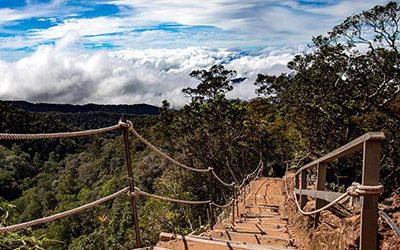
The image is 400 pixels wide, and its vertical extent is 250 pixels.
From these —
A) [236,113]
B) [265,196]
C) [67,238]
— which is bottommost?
[67,238]

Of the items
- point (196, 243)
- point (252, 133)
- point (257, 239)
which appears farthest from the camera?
point (252, 133)

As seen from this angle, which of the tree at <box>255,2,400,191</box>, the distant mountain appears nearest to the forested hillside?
the tree at <box>255,2,400,191</box>

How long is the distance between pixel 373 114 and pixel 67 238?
30950 mm

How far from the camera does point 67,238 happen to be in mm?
38375

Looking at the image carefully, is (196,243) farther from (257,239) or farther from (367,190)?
(367,190)

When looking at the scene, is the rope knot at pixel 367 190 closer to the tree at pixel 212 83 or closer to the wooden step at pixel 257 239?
the wooden step at pixel 257 239

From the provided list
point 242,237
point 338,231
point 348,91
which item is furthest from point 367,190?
point 348,91

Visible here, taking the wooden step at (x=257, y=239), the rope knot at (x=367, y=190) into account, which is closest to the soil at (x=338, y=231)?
the wooden step at (x=257, y=239)

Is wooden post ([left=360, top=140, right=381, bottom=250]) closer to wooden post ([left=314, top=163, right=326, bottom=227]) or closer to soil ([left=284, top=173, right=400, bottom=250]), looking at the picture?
soil ([left=284, top=173, right=400, bottom=250])

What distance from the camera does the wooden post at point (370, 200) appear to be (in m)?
2.25

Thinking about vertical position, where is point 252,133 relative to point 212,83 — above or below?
below

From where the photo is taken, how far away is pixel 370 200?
2295 mm

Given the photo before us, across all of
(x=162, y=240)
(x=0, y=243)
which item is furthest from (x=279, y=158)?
(x=0, y=243)

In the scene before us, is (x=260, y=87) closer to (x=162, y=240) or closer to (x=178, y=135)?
(x=178, y=135)
